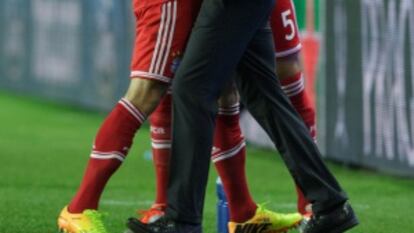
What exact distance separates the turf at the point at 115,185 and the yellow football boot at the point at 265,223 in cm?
43

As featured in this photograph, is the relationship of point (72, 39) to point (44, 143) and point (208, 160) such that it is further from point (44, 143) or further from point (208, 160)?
point (208, 160)

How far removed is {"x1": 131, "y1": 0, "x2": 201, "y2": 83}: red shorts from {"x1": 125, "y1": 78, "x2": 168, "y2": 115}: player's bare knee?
3 cm

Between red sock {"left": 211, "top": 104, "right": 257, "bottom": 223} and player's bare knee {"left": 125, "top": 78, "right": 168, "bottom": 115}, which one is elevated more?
player's bare knee {"left": 125, "top": 78, "right": 168, "bottom": 115}

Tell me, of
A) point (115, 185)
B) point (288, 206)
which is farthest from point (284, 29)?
point (115, 185)

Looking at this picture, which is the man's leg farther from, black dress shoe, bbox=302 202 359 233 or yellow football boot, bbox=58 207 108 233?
yellow football boot, bbox=58 207 108 233

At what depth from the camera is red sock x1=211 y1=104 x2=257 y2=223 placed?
621cm

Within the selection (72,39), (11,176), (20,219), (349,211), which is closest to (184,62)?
(349,211)

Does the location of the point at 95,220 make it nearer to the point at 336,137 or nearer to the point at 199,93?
the point at 199,93

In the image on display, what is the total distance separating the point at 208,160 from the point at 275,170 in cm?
488

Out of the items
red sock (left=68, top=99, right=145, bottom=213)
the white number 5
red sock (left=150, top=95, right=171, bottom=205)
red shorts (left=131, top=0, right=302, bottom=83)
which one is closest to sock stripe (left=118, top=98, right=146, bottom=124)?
red sock (left=68, top=99, right=145, bottom=213)

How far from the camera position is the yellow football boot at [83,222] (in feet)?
18.7

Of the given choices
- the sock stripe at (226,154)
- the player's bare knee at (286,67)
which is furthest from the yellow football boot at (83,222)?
the player's bare knee at (286,67)

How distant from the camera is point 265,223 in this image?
20.5ft

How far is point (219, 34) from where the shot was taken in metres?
5.40
